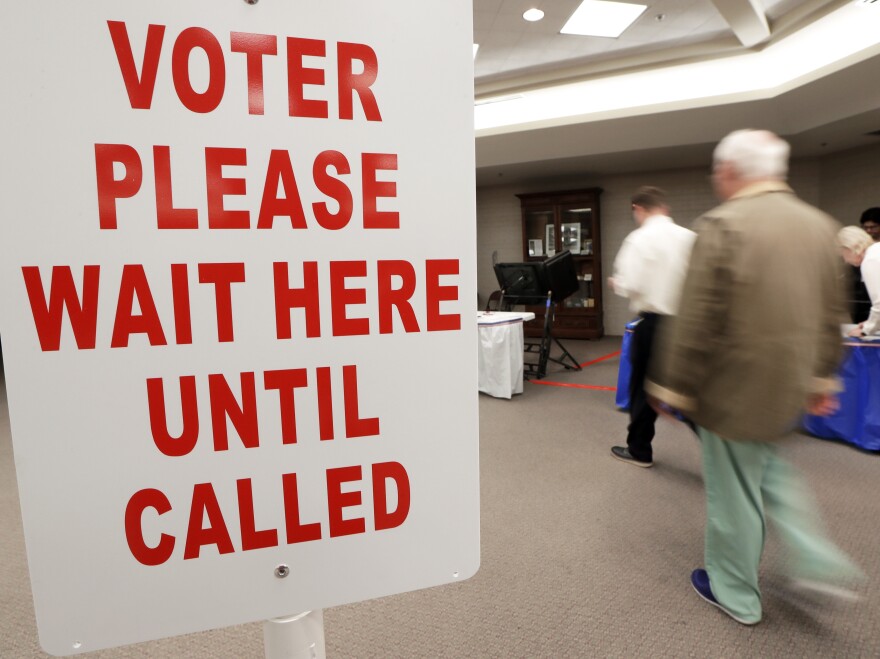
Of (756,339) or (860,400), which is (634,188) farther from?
(756,339)

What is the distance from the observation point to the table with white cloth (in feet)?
15.2

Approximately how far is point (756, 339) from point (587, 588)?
3.88 ft

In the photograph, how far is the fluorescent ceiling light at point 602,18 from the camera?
416 cm

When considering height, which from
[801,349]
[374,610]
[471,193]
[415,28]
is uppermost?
[415,28]

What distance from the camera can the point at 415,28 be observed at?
1.61ft

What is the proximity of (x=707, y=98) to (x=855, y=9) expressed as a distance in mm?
1251

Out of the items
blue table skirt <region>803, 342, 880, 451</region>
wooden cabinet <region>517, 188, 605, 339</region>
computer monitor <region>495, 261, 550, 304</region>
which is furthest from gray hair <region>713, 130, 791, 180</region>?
wooden cabinet <region>517, 188, 605, 339</region>

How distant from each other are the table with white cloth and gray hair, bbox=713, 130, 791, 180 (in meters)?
3.04

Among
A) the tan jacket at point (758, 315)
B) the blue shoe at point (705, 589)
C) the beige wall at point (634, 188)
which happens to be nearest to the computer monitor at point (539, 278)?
the beige wall at point (634, 188)

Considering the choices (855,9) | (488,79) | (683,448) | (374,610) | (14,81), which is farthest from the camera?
(488,79)

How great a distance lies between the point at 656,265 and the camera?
262 centimetres

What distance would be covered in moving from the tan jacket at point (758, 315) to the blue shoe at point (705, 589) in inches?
29.7

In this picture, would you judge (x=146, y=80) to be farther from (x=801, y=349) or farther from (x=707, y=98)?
(x=707, y=98)

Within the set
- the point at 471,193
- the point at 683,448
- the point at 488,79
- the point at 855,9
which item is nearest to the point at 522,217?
the point at 488,79
